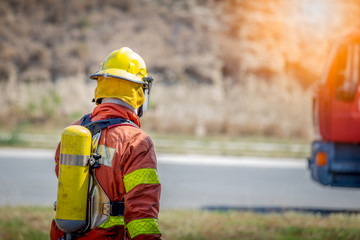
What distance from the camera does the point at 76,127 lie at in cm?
222

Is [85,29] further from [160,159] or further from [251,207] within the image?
[251,207]

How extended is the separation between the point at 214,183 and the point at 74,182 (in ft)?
25.3

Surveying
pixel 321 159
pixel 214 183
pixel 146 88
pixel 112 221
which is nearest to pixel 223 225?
pixel 321 159

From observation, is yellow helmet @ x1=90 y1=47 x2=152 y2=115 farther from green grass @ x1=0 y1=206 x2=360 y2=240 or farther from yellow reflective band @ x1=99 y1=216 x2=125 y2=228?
green grass @ x1=0 y1=206 x2=360 y2=240

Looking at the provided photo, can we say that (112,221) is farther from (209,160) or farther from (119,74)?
(209,160)

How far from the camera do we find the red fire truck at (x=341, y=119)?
650cm

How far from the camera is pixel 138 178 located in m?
2.16

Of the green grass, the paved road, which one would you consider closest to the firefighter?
the green grass

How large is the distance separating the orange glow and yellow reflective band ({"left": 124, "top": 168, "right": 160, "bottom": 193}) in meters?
4.87

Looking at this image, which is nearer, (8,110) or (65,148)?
(65,148)

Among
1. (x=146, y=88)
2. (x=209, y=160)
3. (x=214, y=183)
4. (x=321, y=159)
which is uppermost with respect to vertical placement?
(x=146, y=88)

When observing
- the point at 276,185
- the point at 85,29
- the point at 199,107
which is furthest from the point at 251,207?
the point at 85,29

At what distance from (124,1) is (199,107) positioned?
1098cm

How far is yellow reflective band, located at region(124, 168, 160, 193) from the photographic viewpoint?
2.16 meters
